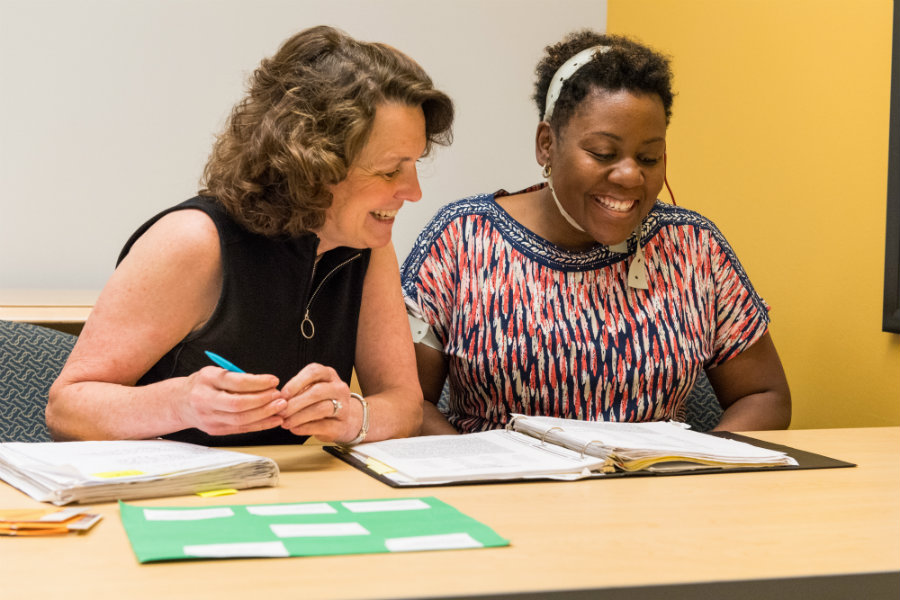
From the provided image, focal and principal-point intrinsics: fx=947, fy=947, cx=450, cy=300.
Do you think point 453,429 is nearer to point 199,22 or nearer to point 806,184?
point 806,184

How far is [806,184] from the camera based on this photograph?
2.18 m

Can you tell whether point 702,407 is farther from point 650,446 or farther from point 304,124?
point 304,124

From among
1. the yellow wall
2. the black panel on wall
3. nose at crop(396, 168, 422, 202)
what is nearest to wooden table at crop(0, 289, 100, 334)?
nose at crop(396, 168, 422, 202)

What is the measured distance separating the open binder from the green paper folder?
5.7 inches

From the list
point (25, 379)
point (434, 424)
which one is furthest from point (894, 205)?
point (25, 379)

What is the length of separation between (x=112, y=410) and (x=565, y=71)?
1.13 m

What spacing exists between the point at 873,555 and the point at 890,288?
1.13 meters

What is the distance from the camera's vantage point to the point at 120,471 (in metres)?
1.06

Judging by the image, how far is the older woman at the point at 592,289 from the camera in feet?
6.01

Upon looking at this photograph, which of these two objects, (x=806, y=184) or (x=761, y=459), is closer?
(x=761, y=459)

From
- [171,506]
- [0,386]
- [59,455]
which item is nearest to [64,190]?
[0,386]

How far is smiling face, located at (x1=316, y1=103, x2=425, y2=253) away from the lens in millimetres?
1445

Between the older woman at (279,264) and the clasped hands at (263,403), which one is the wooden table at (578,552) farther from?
the older woman at (279,264)

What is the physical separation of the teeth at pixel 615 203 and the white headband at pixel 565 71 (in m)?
0.23
